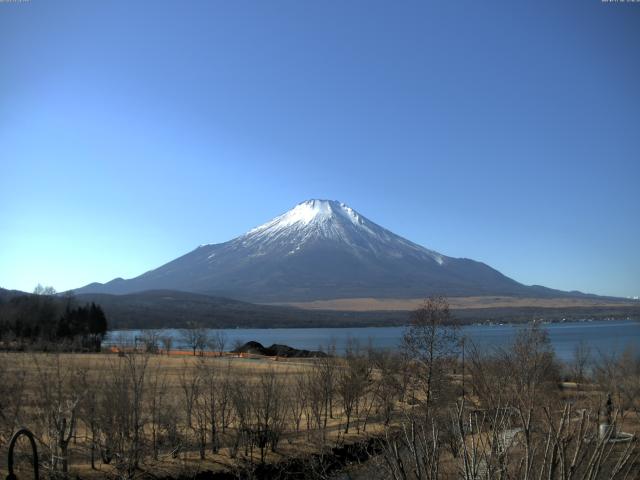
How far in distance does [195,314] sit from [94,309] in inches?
3624

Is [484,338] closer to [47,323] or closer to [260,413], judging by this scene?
[47,323]

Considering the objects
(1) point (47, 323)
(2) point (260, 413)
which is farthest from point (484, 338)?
(2) point (260, 413)

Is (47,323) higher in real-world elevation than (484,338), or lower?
higher

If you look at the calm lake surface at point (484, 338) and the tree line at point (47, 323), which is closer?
the calm lake surface at point (484, 338)

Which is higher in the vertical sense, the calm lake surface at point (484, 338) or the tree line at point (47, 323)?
the tree line at point (47, 323)

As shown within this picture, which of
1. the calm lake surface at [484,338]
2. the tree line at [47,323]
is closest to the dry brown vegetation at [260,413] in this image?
the calm lake surface at [484,338]

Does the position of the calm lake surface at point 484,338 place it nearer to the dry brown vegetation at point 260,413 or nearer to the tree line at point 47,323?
the dry brown vegetation at point 260,413

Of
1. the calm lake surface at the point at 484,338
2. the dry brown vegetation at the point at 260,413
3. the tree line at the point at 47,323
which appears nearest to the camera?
the dry brown vegetation at the point at 260,413

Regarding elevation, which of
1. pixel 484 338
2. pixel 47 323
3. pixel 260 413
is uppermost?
pixel 47 323

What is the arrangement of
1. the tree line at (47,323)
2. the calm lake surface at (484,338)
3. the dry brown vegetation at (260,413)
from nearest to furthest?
the dry brown vegetation at (260,413) < the calm lake surface at (484,338) < the tree line at (47,323)

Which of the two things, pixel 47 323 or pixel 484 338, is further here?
pixel 47 323

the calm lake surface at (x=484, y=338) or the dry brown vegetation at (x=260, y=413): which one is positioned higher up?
the dry brown vegetation at (x=260, y=413)

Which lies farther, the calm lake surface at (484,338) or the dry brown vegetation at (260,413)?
the calm lake surface at (484,338)

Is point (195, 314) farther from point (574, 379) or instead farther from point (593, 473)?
point (593, 473)
